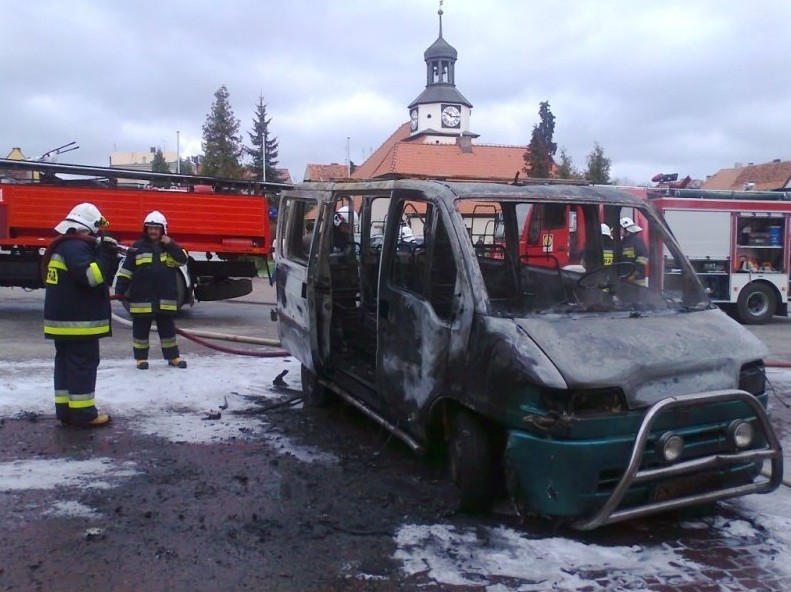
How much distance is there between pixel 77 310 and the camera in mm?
6438

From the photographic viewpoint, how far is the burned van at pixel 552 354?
4.07 meters

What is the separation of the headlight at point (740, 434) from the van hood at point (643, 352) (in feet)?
0.66

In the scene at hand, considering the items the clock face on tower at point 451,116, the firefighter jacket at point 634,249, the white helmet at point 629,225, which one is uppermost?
the clock face on tower at point 451,116

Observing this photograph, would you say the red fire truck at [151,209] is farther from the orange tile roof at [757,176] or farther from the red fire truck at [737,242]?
the orange tile roof at [757,176]

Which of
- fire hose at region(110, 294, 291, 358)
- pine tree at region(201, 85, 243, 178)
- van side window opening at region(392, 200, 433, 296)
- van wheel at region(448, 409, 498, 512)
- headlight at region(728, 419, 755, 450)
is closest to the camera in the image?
headlight at region(728, 419, 755, 450)

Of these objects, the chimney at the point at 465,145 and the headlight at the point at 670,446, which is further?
the chimney at the point at 465,145

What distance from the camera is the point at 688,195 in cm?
1520

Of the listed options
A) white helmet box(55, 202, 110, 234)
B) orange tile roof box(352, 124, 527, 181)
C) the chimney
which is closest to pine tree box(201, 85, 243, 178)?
orange tile roof box(352, 124, 527, 181)

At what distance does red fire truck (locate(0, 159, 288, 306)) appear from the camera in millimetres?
12703

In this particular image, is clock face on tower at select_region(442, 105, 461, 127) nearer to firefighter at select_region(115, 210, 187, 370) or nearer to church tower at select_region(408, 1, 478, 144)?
church tower at select_region(408, 1, 478, 144)

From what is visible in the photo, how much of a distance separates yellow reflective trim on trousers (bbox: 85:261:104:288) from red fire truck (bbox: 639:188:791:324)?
11118mm

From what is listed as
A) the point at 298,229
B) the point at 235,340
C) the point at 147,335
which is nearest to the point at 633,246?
the point at 298,229

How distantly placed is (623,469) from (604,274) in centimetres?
157

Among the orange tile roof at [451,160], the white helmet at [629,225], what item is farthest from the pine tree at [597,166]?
the white helmet at [629,225]
